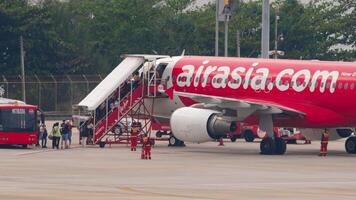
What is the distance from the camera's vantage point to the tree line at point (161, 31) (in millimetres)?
104081

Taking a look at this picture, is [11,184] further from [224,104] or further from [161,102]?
[161,102]

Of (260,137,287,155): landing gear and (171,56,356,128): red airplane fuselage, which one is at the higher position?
(171,56,356,128): red airplane fuselage

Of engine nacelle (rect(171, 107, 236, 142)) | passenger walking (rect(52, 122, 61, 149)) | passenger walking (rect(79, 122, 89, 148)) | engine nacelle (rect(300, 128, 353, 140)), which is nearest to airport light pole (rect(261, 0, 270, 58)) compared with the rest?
engine nacelle (rect(300, 128, 353, 140))

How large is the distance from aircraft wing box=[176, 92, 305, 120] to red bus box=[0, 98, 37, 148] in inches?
334

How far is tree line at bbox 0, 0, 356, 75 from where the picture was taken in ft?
341

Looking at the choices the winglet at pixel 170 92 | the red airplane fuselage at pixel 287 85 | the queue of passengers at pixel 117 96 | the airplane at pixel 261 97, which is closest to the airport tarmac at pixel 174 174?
the airplane at pixel 261 97

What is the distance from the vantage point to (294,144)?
66.6 meters

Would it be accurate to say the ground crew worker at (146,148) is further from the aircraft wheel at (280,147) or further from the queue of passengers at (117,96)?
the queue of passengers at (117,96)

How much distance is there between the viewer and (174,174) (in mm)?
40562

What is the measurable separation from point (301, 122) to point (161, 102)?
25.1ft

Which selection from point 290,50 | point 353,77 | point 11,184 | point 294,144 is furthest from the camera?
point 290,50

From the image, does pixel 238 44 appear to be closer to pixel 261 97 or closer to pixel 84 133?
pixel 84 133

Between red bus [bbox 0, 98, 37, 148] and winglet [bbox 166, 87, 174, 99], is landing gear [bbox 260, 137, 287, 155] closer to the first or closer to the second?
winglet [bbox 166, 87, 174, 99]

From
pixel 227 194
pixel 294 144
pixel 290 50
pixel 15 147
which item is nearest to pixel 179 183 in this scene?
pixel 227 194
